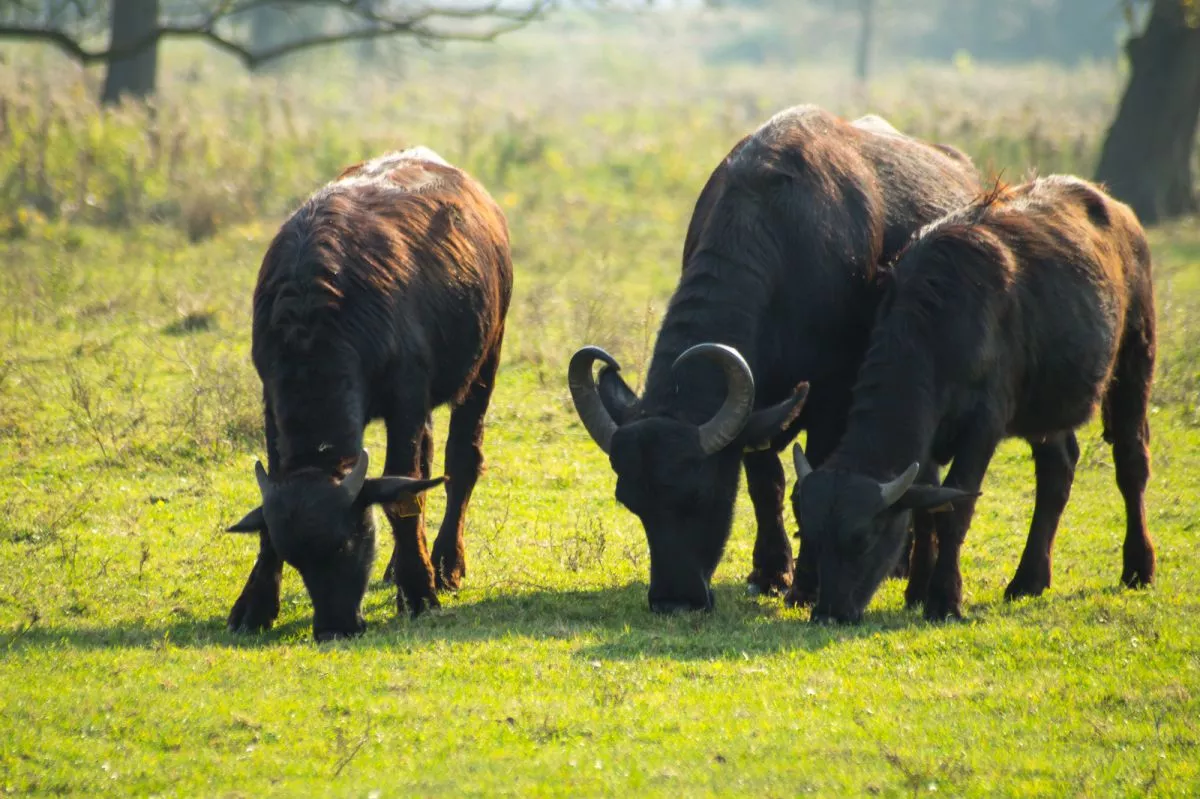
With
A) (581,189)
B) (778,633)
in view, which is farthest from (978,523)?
(581,189)

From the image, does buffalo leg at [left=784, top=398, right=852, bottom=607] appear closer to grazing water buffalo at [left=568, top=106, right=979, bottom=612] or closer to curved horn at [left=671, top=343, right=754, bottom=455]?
grazing water buffalo at [left=568, top=106, right=979, bottom=612]

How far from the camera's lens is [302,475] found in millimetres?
8008

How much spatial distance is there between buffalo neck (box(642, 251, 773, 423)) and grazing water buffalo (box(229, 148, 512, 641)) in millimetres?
1385

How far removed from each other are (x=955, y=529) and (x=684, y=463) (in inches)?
66.5

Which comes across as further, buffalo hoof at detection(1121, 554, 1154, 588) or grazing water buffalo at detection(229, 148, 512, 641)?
buffalo hoof at detection(1121, 554, 1154, 588)

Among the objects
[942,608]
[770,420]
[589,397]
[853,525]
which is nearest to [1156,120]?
[942,608]

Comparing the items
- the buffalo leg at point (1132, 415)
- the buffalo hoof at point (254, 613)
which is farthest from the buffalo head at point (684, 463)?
the buffalo leg at point (1132, 415)

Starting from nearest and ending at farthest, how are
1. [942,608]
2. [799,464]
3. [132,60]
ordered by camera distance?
[799,464], [942,608], [132,60]

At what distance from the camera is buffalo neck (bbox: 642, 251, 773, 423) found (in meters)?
8.63

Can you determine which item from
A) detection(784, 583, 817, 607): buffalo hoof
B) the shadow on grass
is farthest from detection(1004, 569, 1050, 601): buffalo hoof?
detection(784, 583, 817, 607): buffalo hoof

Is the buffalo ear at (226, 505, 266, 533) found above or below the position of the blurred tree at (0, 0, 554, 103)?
below

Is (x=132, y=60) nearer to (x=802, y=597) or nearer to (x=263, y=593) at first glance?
(x=263, y=593)

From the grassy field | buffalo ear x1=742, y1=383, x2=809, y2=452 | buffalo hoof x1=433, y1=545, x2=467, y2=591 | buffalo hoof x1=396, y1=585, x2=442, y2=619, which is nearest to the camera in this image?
the grassy field

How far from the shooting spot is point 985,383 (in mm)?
8562
